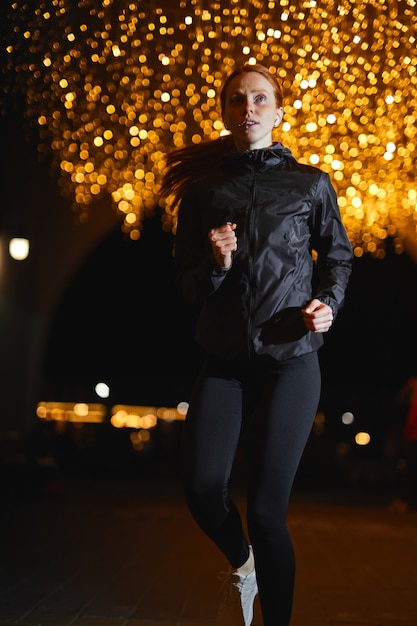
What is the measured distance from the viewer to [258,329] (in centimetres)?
Result: 329

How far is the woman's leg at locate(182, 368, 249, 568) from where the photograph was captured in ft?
10.8

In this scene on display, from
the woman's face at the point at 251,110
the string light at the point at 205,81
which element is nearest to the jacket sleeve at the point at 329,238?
the woman's face at the point at 251,110

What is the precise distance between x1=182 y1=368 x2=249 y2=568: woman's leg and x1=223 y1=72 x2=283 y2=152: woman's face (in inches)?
35.1

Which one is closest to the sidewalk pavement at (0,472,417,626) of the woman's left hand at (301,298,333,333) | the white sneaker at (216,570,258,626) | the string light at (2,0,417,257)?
the white sneaker at (216,570,258,626)

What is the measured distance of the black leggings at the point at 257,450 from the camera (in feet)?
10.6

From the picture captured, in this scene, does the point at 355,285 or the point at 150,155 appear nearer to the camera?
the point at 150,155

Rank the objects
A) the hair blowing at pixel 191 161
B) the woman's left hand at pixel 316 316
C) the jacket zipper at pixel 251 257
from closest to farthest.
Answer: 1. the woman's left hand at pixel 316 316
2. the jacket zipper at pixel 251 257
3. the hair blowing at pixel 191 161

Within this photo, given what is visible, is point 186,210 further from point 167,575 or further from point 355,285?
point 355,285

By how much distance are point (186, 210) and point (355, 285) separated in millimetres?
24265

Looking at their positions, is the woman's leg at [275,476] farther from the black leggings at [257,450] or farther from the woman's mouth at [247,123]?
the woman's mouth at [247,123]

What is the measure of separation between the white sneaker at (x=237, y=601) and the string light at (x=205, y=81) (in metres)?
3.83

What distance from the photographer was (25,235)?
472 inches

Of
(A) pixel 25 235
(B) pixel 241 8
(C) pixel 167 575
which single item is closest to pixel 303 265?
(C) pixel 167 575

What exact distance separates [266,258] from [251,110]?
1.91 ft
